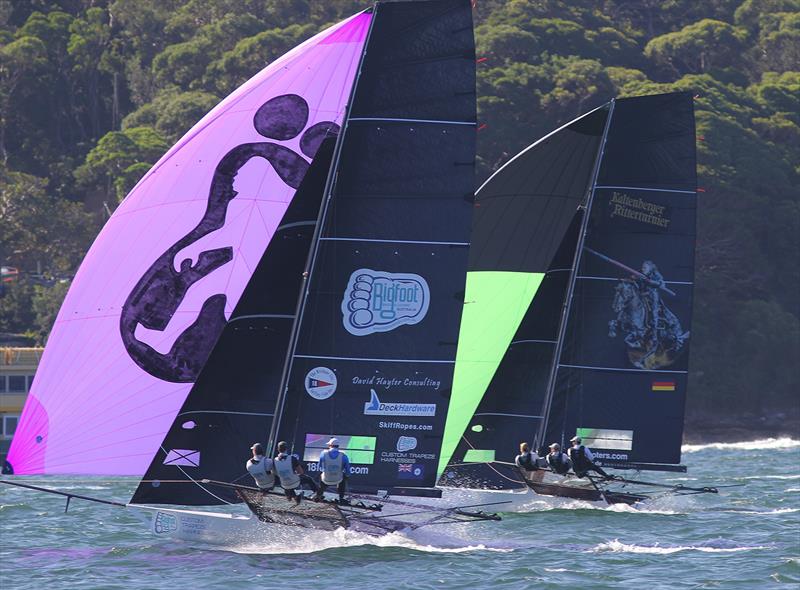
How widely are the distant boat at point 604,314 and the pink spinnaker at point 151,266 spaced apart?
771 cm

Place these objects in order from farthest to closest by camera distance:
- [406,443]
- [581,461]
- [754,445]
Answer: [754,445] < [581,461] < [406,443]

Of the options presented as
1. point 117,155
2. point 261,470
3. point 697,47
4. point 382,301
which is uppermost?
point 697,47

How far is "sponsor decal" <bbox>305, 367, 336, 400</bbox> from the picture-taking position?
20.0m

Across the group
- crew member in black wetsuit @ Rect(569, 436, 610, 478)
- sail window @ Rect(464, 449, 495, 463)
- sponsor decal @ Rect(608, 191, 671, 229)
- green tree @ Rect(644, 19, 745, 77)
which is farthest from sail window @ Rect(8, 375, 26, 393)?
green tree @ Rect(644, 19, 745, 77)

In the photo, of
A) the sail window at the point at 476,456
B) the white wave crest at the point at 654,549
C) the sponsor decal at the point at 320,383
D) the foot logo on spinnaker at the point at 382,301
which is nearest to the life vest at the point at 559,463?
the sail window at the point at 476,456

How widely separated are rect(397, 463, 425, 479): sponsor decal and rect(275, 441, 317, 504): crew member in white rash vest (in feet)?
4.24

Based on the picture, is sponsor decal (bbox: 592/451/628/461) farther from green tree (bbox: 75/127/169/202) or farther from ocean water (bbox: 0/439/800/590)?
green tree (bbox: 75/127/169/202)

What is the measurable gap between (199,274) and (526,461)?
8.10 metres

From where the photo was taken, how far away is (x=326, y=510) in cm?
1956

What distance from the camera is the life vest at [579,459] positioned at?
84.4ft

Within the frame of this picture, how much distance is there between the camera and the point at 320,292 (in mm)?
20062

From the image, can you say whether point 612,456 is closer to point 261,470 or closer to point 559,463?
point 559,463

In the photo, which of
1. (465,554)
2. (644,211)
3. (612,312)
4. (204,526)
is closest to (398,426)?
(465,554)

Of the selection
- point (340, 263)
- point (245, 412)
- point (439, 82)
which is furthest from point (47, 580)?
point (439, 82)
